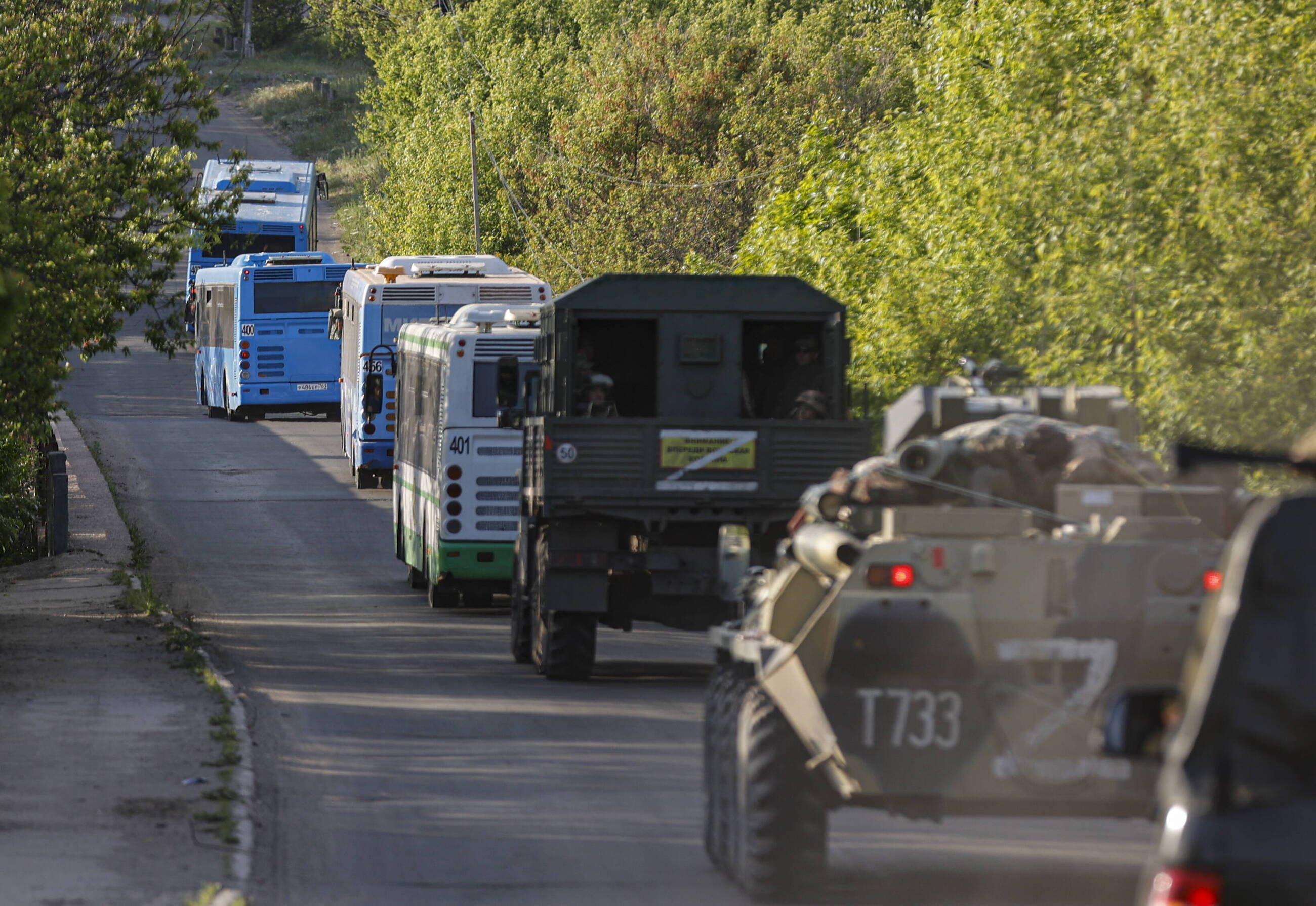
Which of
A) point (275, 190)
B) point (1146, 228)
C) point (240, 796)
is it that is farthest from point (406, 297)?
point (275, 190)

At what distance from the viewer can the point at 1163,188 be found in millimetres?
14898

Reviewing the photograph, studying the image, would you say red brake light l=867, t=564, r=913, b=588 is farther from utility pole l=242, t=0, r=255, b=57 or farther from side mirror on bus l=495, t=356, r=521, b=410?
utility pole l=242, t=0, r=255, b=57

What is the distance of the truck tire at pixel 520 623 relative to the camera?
16188mm

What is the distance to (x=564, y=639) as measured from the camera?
15.0 metres

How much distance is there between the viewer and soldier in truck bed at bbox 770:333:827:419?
15664mm

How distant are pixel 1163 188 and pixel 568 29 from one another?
62989 mm

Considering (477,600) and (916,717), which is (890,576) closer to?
(916,717)

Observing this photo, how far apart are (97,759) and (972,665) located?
599 cm

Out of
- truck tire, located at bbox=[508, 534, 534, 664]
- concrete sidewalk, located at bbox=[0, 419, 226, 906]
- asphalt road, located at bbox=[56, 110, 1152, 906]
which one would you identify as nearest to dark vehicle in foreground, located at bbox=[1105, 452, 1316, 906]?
asphalt road, located at bbox=[56, 110, 1152, 906]

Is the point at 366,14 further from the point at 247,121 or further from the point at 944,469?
the point at 944,469

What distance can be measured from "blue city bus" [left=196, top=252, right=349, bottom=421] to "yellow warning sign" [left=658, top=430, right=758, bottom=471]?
26707 millimetres

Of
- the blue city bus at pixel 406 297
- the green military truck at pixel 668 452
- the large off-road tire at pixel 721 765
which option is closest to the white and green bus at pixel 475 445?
the green military truck at pixel 668 452

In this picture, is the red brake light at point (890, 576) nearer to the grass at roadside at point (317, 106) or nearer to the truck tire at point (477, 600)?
the truck tire at point (477, 600)

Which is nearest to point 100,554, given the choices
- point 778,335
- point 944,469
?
point 778,335
